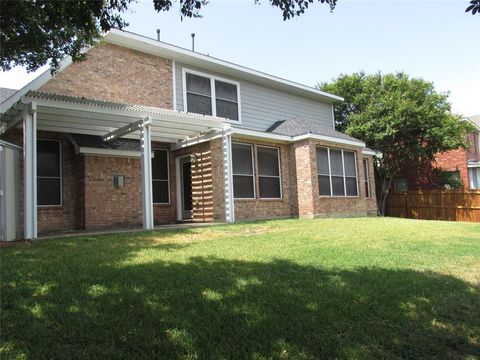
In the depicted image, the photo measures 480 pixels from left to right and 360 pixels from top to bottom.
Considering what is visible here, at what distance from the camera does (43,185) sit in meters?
12.1

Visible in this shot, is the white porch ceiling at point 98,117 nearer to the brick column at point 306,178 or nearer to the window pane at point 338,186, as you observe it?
the brick column at point 306,178

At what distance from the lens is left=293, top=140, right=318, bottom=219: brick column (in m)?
15.3

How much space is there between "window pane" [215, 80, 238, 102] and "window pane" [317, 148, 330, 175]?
3.87 meters

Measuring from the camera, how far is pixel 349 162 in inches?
686

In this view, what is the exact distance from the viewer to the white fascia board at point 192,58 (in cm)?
1324

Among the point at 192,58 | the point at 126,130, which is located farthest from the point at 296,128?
the point at 126,130

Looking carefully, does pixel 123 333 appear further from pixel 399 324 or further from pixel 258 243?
pixel 258 243

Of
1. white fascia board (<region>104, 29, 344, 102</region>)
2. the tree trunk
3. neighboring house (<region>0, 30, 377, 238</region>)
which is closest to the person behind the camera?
neighboring house (<region>0, 30, 377, 238</region>)

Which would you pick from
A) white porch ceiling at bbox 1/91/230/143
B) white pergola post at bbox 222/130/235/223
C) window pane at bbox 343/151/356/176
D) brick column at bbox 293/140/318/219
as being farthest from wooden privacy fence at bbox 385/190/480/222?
white porch ceiling at bbox 1/91/230/143

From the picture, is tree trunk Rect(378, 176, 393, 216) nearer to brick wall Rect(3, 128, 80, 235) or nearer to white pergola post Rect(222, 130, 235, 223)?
white pergola post Rect(222, 130, 235, 223)

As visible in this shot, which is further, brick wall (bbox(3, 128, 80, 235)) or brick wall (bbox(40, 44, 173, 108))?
brick wall (bbox(40, 44, 173, 108))

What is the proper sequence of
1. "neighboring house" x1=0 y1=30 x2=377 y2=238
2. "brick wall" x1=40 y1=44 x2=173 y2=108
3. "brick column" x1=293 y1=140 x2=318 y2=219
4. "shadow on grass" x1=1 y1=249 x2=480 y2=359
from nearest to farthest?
"shadow on grass" x1=1 y1=249 x2=480 y2=359
"neighboring house" x1=0 y1=30 x2=377 y2=238
"brick wall" x1=40 y1=44 x2=173 y2=108
"brick column" x1=293 y1=140 x2=318 y2=219

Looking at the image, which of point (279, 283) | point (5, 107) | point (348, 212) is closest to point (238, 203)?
point (348, 212)

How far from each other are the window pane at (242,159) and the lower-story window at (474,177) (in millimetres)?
18460
